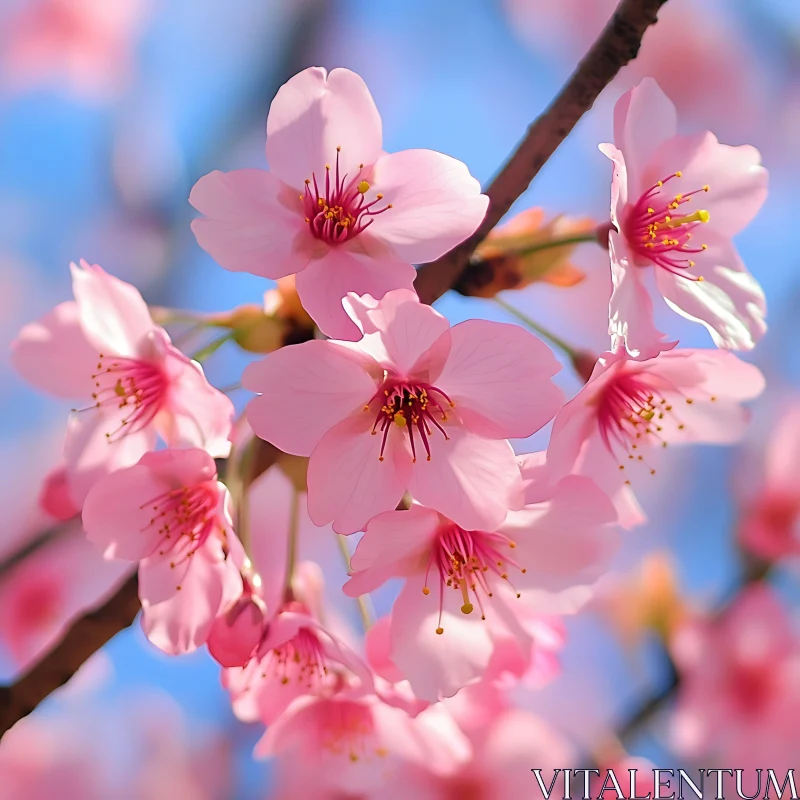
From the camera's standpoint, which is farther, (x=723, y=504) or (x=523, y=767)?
(x=723, y=504)

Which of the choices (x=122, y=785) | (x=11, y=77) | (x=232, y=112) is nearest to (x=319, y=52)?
(x=232, y=112)

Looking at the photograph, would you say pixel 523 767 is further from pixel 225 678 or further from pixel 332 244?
pixel 332 244

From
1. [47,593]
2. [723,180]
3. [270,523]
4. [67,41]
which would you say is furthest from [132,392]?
[67,41]

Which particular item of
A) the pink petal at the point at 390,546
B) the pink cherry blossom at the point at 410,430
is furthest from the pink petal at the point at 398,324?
the pink petal at the point at 390,546

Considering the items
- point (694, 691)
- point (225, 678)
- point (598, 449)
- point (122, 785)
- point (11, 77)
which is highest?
point (11, 77)

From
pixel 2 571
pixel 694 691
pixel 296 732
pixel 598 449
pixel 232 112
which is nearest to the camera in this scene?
pixel 598 449

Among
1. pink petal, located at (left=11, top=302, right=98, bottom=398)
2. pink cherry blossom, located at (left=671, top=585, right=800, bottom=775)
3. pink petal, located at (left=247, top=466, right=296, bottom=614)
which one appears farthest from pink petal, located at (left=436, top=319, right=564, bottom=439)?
pink petal, located at (left=247, top=466, right=296, bottom=614)

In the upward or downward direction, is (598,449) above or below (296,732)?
above

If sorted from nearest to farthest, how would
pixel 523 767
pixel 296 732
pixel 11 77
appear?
pixel 296 732 < pixel 523 767 < pixel 11 77
